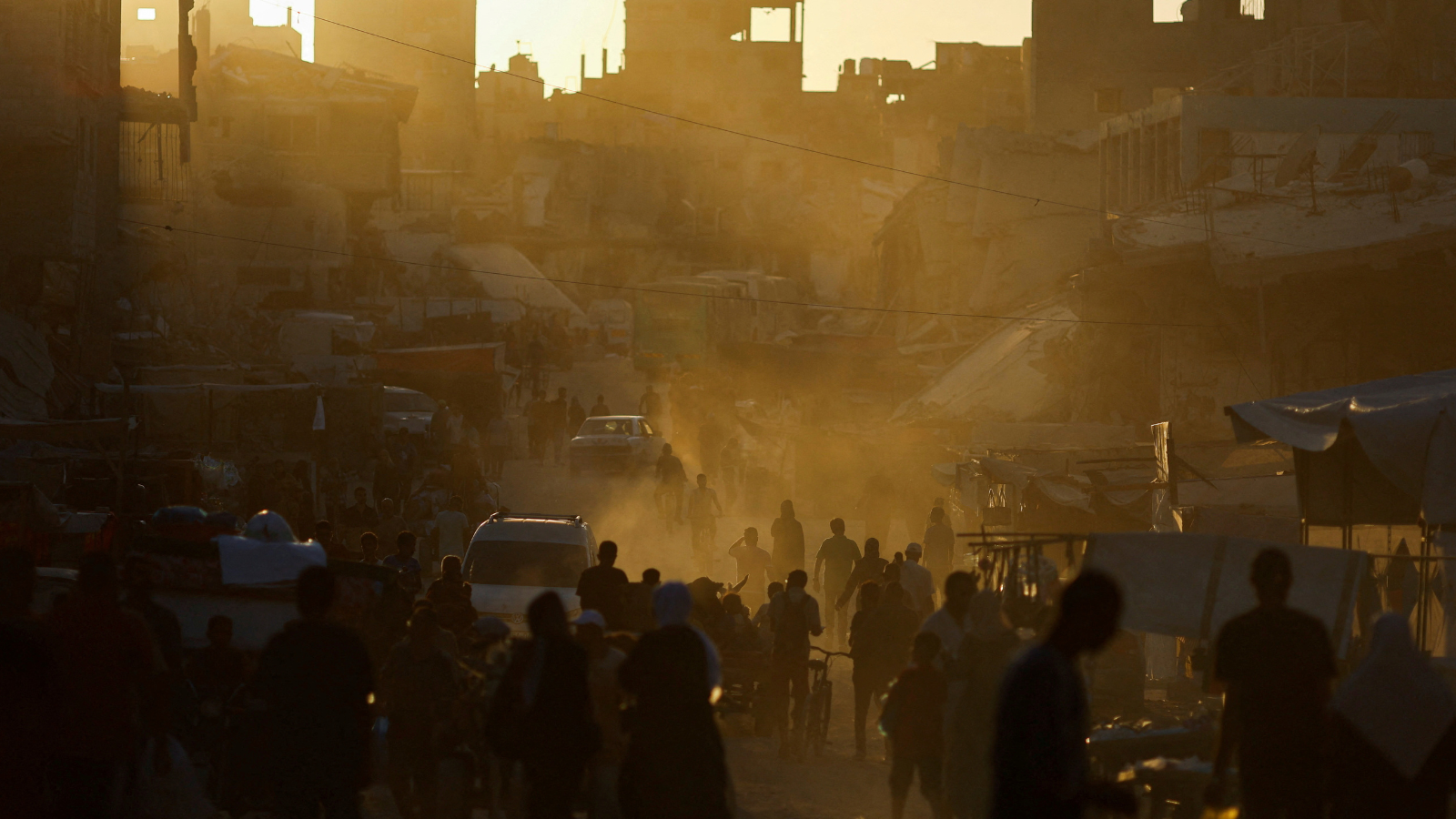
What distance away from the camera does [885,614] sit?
11.3m

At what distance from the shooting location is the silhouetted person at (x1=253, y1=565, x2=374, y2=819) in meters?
6.38

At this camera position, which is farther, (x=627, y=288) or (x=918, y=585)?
(x=627, y=288)

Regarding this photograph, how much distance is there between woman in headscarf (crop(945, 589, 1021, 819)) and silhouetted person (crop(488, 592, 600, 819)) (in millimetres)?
2114

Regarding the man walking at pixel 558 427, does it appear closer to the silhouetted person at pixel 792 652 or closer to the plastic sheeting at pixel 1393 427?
the silhouetted person at pixel 792 652

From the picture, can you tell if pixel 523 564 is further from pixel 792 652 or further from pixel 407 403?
pixel 407 403

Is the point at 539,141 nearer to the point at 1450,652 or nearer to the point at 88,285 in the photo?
the point at 88,285

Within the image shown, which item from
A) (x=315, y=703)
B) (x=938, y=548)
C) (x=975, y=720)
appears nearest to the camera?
(x=315, y=703)

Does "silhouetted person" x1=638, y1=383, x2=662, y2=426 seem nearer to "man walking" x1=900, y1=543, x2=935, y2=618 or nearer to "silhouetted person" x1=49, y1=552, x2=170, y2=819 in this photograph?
"man walking" x1=900, y1=543, x2=935, y2=618

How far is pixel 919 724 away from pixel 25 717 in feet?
14.4

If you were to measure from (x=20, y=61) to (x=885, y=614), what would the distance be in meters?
18.3

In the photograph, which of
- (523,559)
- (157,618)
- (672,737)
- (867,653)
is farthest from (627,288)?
(672,737)

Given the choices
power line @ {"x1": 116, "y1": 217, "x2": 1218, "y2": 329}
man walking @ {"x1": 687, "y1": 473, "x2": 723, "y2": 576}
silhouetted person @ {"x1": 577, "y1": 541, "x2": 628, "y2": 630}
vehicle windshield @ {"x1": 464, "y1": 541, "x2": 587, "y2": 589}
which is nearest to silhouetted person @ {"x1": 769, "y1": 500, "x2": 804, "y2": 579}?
vehicle windshield @ {"x1": 464, "y1": 541, "x2": 587, "y2": 589}

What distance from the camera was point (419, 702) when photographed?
8.39m

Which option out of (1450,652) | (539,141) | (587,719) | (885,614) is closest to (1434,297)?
(1450,652)
